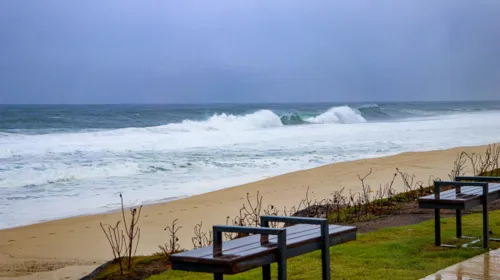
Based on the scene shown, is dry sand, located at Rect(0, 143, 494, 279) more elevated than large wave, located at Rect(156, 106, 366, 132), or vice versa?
large wave, located at Rect(156, 106, 366, 132)

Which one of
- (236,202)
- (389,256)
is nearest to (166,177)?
(236,202)

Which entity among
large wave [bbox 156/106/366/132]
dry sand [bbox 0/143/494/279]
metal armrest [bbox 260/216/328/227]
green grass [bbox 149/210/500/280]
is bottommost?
dry sand [bbox 0/143/494/279]

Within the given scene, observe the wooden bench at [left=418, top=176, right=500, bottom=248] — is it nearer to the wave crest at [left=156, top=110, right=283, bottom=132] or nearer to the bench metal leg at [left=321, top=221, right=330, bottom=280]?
the bench metal leg at [left=321, top=221, right=330, bottom=280]

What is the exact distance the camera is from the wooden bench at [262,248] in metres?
4.48

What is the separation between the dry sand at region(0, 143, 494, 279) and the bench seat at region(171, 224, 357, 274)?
11.2ft

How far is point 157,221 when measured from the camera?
1088 cm

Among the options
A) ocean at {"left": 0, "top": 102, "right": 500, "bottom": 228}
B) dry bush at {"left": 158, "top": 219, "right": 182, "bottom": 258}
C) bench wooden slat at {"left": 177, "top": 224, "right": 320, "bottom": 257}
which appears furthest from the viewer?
ocean at {"left": 0, "top": 102, "right": 500, "bottom": 228}

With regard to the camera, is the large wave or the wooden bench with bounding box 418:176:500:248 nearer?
the wooden bench with bounding box 418:176:500:248

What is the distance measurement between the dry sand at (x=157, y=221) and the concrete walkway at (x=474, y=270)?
3.91 meters

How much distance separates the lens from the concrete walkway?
19.8ft

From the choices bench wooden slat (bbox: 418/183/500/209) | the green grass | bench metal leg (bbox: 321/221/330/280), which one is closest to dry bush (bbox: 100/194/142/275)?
the green grass

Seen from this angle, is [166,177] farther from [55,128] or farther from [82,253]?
[55,128]

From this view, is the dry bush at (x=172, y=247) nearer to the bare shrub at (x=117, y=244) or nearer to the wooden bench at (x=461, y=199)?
the bare shrub at (x=117, y=244)

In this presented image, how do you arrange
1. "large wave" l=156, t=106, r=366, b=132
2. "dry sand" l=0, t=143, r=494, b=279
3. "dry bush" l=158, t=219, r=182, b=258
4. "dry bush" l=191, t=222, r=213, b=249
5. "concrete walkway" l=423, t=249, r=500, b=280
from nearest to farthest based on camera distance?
"concrete walkway" l=423, t=249, r=500, b=280 → "dry bush" l=158, t=219, r=182, b=258 → "dry bush" l=191, t=222, r=213, b=249 → "dry sand" l=0, t=143, r=494, b=279 → "large wave" l=156, t=106, r=366, b=132
